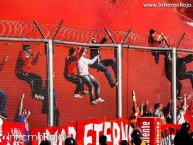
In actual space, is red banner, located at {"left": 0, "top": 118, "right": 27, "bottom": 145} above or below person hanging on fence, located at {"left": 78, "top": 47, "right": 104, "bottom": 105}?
below

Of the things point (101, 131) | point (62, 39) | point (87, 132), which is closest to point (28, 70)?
point (87, 132)

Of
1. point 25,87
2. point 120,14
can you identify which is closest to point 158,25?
point 120,14

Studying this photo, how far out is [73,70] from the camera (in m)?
18.6

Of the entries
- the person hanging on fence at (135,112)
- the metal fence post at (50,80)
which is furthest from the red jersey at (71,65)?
the person hanging on fence at (135,112)

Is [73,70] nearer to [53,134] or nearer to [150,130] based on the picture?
[53,134]

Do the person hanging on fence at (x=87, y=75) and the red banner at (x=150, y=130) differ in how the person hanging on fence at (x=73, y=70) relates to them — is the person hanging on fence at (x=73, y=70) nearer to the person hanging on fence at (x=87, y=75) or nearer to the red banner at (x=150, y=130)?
the person hanging on fence at (x=87, y=75)

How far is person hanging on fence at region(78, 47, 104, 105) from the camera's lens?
18.8 m

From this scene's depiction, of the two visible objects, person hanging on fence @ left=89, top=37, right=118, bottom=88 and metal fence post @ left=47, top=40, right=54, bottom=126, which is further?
person hanging on fence @ left=89, top=37, right=118, bottom=88

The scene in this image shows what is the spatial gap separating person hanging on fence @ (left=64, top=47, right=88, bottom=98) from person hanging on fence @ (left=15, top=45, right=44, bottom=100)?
90 centimetres

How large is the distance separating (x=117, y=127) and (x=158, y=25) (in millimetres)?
9088

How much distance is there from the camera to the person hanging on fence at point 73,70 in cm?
1842

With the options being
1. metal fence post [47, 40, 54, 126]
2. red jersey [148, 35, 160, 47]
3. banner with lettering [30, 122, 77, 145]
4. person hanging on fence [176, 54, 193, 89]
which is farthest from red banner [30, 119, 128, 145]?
red jersey [148, 35, 160, 47]

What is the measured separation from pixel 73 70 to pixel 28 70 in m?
1.44

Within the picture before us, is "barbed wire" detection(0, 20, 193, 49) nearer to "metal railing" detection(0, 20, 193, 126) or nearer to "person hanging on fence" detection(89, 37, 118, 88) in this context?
"metal railing" detection(0, 20, 193, 126)
